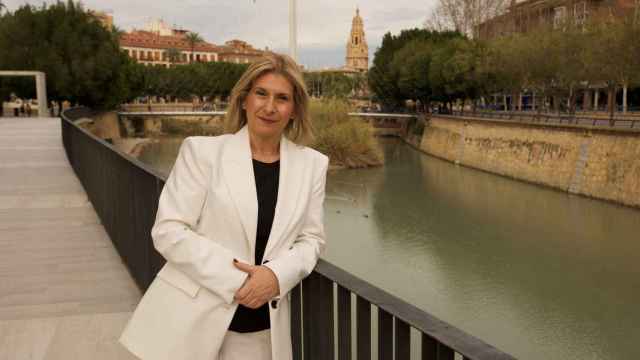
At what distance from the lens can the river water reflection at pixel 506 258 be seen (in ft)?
46.3

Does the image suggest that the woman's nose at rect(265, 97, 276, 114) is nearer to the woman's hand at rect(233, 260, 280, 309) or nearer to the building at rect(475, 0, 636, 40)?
the woman's hand at rect(233, 260, 280, 309)

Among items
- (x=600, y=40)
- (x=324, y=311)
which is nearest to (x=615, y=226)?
(x=600, y=40)

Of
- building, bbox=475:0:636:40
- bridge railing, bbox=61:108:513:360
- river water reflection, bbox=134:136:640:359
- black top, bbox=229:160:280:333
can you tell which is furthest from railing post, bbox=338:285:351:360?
building, bbox=475:0:636:40

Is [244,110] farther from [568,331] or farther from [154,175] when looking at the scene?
[568,331]

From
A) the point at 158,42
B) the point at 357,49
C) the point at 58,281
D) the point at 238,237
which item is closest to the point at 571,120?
the point at 58,281

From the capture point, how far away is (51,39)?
4869cm

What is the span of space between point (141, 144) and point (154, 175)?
51.8m

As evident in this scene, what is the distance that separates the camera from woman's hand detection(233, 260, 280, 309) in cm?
236

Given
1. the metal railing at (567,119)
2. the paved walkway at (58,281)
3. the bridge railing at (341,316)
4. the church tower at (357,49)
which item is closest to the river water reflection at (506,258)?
the metal railing at (567,119)

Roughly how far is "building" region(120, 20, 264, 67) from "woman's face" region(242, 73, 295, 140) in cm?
11076

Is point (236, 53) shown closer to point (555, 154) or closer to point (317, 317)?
point (555, 154)

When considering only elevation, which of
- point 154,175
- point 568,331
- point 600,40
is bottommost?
point 568,331

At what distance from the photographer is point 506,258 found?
65.7 feet

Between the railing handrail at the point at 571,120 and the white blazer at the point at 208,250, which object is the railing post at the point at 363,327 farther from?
the railing handrail at the point at 571,120
